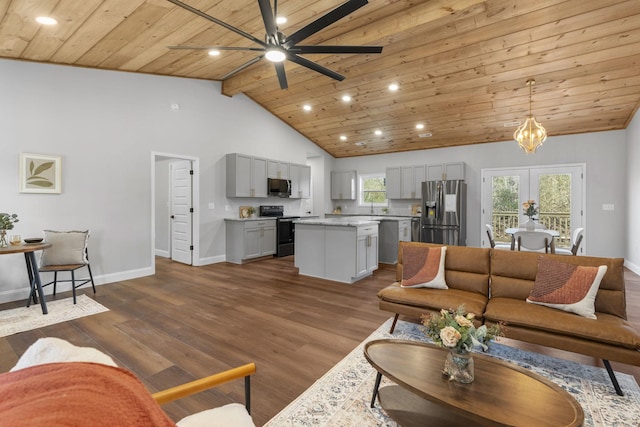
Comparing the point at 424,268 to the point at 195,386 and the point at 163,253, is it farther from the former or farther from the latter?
the point at 163,253

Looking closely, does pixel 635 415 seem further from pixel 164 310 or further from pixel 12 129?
pixel 12 129

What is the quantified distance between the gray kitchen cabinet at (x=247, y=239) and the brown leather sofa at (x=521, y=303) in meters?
3.68

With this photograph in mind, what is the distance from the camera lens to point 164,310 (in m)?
3.55

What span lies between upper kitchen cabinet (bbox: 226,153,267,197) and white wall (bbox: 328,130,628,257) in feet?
16.0

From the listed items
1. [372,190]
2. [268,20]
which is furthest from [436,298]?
[372,190]

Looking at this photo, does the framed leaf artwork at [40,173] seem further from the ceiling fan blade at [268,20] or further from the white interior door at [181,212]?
the ceiling fan blade at [268,20]

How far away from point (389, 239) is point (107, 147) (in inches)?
204

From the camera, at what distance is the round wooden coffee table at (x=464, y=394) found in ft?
4.37

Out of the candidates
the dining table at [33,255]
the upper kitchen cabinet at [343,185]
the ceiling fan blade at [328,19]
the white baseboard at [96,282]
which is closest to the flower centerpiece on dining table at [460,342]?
the ceiling fan blade at [328,19]

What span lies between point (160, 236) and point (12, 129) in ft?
11.5

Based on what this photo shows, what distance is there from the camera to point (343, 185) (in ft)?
30.1

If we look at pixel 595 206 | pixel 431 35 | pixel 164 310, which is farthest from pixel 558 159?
pixel 164 310

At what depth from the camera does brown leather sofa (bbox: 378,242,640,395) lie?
2.03 meters

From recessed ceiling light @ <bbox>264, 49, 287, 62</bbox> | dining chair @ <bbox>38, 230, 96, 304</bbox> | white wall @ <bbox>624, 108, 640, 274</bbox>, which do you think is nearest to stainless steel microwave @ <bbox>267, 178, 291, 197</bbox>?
dining chair @ <bbox>38, 230, 96, 304</bbox>
